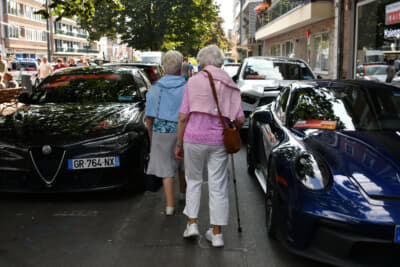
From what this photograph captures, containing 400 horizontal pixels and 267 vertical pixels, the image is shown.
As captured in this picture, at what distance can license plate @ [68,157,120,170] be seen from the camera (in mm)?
4996

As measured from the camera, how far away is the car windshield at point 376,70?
46.6ft

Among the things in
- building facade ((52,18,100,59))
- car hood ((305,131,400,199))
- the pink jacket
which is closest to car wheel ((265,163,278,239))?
car hood ((305,131,400,199))

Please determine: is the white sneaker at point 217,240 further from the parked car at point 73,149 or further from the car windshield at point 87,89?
the car windshield at point 87,89

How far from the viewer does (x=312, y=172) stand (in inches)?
135

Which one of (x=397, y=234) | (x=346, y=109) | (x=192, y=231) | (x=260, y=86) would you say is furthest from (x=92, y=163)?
(x=260, y=86)

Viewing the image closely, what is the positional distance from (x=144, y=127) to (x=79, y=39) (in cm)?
10194

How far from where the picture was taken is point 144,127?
5.74 m

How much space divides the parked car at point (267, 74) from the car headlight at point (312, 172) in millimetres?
5721

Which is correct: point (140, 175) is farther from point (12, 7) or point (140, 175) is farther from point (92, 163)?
point (12, 7)

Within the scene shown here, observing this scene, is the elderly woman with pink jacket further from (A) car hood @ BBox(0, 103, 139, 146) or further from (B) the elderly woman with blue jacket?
(A) car hood @ BBox(0, 103, 139, 146)

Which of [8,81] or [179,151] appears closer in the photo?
[179,151]

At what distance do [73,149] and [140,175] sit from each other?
848mm

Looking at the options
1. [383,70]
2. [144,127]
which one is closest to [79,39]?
[383,70]

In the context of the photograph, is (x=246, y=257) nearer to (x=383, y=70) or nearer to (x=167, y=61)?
(x=167, y=61)
